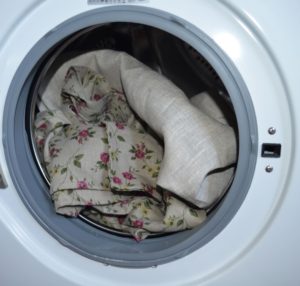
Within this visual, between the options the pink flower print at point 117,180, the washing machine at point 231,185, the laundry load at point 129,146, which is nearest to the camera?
the washing machine at point 231,185

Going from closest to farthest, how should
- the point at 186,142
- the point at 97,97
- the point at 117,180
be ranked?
1. the point at 186,142
2. the point at 117,180
3. the point at 97,97

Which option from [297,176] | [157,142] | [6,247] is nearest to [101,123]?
[157,142]

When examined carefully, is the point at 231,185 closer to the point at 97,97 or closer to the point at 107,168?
the point at 107,168

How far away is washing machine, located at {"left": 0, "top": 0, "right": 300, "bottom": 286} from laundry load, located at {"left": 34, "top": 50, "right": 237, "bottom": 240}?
0.04m

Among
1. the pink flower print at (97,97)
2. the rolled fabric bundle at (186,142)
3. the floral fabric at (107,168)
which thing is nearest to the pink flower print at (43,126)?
the floral fabric at (107,168)

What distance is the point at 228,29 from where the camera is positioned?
2.23 ft

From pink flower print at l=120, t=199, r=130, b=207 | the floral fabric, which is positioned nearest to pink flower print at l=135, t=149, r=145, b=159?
the floral fabric

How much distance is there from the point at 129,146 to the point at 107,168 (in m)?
0.07

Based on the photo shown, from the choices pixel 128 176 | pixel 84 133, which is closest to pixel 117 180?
pixel 128 176

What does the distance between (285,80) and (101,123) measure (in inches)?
16.5

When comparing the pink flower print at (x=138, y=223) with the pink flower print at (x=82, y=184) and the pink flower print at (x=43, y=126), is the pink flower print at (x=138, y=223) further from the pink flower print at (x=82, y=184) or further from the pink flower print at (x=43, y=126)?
the pink flower print at (x=43, y=126)

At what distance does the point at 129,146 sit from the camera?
0.91 meters

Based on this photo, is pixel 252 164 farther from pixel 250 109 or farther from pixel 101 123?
pixel 101 123

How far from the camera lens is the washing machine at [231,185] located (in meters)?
0.68
